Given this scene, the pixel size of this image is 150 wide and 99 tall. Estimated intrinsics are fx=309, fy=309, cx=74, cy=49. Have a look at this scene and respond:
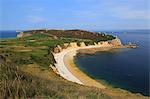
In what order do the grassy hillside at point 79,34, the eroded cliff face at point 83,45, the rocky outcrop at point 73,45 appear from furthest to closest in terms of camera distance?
1. the grassy hillside at point 79,34
2. the rocky outcrop at point 73,45
3. the eroded cliff face at point 83,45

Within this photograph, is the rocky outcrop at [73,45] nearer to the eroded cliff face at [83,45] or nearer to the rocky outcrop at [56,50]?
the eroded cliff face at [83,45]

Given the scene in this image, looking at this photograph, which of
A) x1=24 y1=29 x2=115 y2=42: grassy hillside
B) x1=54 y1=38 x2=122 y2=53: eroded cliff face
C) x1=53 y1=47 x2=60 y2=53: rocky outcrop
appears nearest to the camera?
x1=53 y1=47 x2=60 y2=53: rocky outcrop

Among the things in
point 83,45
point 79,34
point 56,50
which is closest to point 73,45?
point 83,45

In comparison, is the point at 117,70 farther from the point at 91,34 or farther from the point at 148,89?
the point at 91,34

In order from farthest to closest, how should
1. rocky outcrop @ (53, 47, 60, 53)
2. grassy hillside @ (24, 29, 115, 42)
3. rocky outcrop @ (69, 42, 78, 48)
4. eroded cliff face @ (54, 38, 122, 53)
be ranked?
grassy hillside @ (24, 29, 115, 42) → rocky outcrop @ (69, 42, 78, 48) → eroded cliff face @ (54, 38, 122, 53) → rocky outcrop @ (53, 47, 60, 53)

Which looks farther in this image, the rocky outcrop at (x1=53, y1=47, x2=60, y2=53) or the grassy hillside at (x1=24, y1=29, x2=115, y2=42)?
the grassy hillside at (x1=24, y1=29, x2=115, y2=42)

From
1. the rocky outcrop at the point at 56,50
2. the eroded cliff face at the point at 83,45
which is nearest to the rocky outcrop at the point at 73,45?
the eroded cliff face at the point at 83,45

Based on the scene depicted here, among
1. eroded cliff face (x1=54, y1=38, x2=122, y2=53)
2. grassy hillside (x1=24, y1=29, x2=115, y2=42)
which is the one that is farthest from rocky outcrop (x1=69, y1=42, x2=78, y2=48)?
grassy hillside (x1=24, y1=29, x2=115, y2=42)

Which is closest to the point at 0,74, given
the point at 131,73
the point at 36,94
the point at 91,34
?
the point at 36,94

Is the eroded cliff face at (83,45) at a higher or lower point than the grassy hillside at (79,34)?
lower

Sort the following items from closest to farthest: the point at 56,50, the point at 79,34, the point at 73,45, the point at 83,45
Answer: the point at 56,50, the point at 73,45, the point at 83,45, the point at 79,34

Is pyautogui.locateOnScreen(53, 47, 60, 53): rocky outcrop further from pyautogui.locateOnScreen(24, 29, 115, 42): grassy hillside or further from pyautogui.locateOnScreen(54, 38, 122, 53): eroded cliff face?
pyautogui.locateOnScreen(24, 29, 115, 42): grassy hillside

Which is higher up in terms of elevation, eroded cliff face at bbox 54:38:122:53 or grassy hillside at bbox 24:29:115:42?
grassy hillside at bbox 24:29:115:42

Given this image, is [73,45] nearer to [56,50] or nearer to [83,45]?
[83,45]
